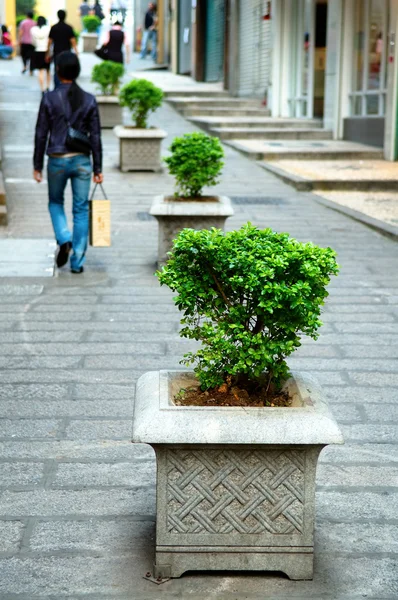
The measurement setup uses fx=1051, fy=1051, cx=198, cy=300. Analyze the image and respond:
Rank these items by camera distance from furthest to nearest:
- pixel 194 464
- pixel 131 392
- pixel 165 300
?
pixel 165 300
pixel 131 392
pixel 194 464

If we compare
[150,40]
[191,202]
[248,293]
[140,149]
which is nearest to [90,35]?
[150,40]

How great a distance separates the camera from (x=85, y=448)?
512cm

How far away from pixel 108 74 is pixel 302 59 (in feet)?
17.4

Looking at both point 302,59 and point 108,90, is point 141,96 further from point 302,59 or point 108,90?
point 302,59

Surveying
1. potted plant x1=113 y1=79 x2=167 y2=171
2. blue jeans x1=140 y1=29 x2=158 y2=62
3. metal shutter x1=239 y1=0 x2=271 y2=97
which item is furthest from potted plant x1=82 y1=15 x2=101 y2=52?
potted plant x1=113 y1=79 x2=167 y2=171

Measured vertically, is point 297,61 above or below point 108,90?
above

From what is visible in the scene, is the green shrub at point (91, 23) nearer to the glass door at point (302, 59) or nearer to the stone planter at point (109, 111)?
the glass door at point (302, 59)

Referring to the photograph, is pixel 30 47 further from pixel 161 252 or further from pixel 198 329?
pixel 198 329

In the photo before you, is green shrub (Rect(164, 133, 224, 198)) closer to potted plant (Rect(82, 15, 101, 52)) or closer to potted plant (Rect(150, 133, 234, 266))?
potted plant (Rect(150, 133, 234, 266))

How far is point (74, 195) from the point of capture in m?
9.29

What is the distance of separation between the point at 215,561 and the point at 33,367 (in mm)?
3049

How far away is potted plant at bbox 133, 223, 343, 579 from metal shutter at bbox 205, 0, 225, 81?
28724 mm

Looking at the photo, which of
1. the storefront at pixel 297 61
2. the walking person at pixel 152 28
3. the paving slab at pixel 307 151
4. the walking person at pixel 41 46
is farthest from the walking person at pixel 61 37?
the walking person at pixel 152 28

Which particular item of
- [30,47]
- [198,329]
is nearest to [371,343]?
[198,329]
